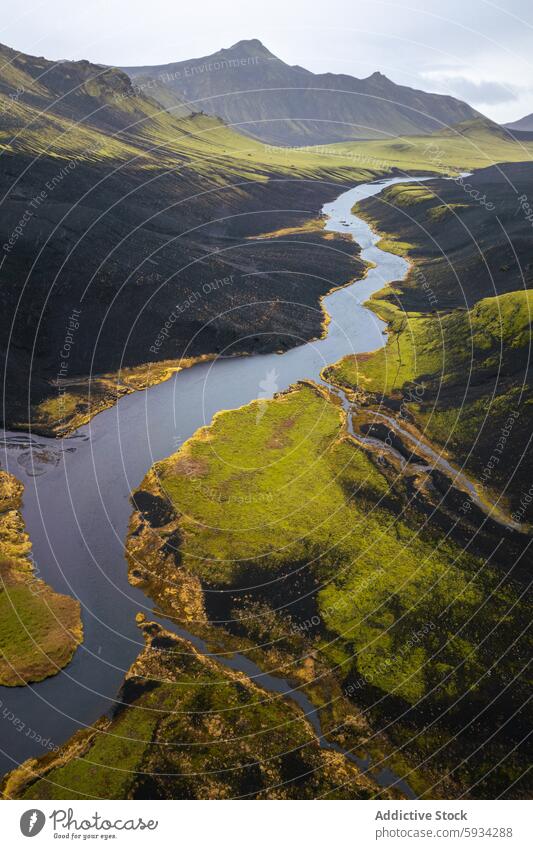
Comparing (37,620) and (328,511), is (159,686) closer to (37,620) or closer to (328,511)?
(37,620)

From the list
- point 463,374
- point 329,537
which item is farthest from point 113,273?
point 329,537

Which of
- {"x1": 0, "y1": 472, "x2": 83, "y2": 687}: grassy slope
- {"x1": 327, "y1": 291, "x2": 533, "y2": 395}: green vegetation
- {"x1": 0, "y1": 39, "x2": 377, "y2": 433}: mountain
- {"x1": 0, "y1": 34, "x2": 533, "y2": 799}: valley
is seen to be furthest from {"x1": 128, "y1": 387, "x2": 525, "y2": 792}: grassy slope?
{"x1": 0, "y1": 39, "x2": 377, "y2": 433}: mountain

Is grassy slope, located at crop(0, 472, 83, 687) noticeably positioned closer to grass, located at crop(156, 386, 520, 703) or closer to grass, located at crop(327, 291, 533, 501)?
grass, located at crop(156, 386, 520, 703)

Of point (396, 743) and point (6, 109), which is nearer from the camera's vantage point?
point (396, 743)

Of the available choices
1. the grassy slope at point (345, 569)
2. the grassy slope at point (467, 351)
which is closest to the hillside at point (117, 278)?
the grassy slope at point (467, 351)

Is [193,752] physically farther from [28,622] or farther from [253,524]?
[253,524]

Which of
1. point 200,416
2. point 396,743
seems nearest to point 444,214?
point 200,416
